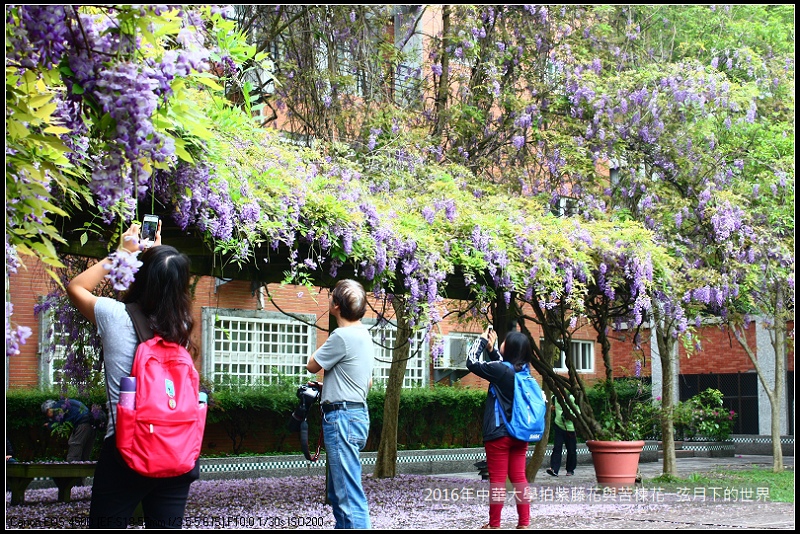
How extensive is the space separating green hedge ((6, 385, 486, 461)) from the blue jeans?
895 centimetres

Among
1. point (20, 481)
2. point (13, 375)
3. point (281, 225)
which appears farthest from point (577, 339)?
point (281, 225)

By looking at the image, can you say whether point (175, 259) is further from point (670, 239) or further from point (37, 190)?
point (670, 239)

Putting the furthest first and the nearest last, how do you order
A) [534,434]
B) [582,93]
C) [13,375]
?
[13,375]
[582,93]
[534,434]

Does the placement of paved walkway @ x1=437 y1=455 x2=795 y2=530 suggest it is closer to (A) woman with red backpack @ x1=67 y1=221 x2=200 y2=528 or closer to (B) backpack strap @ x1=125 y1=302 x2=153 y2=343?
(A) woman with red backpack @ x1=67 y1=221 x2=200 y2=528

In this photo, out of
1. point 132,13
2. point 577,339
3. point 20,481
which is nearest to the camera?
point 132,13

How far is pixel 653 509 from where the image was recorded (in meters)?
10.3

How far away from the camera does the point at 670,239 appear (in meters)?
13.9

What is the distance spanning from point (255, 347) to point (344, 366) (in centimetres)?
1430

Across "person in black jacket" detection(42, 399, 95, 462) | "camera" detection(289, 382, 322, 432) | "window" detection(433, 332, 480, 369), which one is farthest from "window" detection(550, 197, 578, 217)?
"window" detection(433, 332, 480, 369)

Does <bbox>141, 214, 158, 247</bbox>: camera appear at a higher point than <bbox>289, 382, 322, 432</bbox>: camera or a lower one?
higher

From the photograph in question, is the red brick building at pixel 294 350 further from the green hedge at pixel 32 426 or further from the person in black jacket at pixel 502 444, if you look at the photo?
the person in black jacket at pixel 502 444

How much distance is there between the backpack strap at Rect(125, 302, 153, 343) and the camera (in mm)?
3777

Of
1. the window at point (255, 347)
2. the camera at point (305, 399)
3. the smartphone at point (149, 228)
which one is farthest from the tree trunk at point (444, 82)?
the smartphone at point (149, 228)

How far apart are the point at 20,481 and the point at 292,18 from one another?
6721 millimetres
